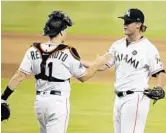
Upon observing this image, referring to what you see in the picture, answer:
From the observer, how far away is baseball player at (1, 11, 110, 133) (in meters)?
4.74

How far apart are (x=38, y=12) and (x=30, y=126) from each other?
4.19 meters

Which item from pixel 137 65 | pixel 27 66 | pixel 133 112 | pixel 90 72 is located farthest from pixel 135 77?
pixel 27 66

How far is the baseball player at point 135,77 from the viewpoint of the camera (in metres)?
5.23

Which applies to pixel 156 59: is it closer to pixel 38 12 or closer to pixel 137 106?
pixel 137 106

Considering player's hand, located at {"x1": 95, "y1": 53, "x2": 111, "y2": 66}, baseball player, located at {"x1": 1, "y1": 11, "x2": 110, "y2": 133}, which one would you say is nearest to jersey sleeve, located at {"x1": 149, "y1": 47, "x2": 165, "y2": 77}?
player's hand, located at {"x1": 95, "y1": 53, "x2": 111, "y2": 66}

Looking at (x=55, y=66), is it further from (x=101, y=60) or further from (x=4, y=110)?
(x=4, y=110)

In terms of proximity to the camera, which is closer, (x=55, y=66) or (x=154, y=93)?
(x=55, y=66)

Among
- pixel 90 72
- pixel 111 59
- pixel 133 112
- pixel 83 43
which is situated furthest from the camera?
pixel 83 43

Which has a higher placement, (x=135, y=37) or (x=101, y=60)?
(x=135, y=37)

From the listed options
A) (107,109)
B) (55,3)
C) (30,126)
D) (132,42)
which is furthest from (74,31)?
(132,42)

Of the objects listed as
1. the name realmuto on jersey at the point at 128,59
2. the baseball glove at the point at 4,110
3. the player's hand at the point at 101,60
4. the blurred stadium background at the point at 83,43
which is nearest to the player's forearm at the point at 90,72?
the player's hand at the point at 101,60

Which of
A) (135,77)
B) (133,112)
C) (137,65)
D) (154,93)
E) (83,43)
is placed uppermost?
(83,43)

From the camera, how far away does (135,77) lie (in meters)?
5.29

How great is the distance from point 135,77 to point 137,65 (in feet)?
0.36
